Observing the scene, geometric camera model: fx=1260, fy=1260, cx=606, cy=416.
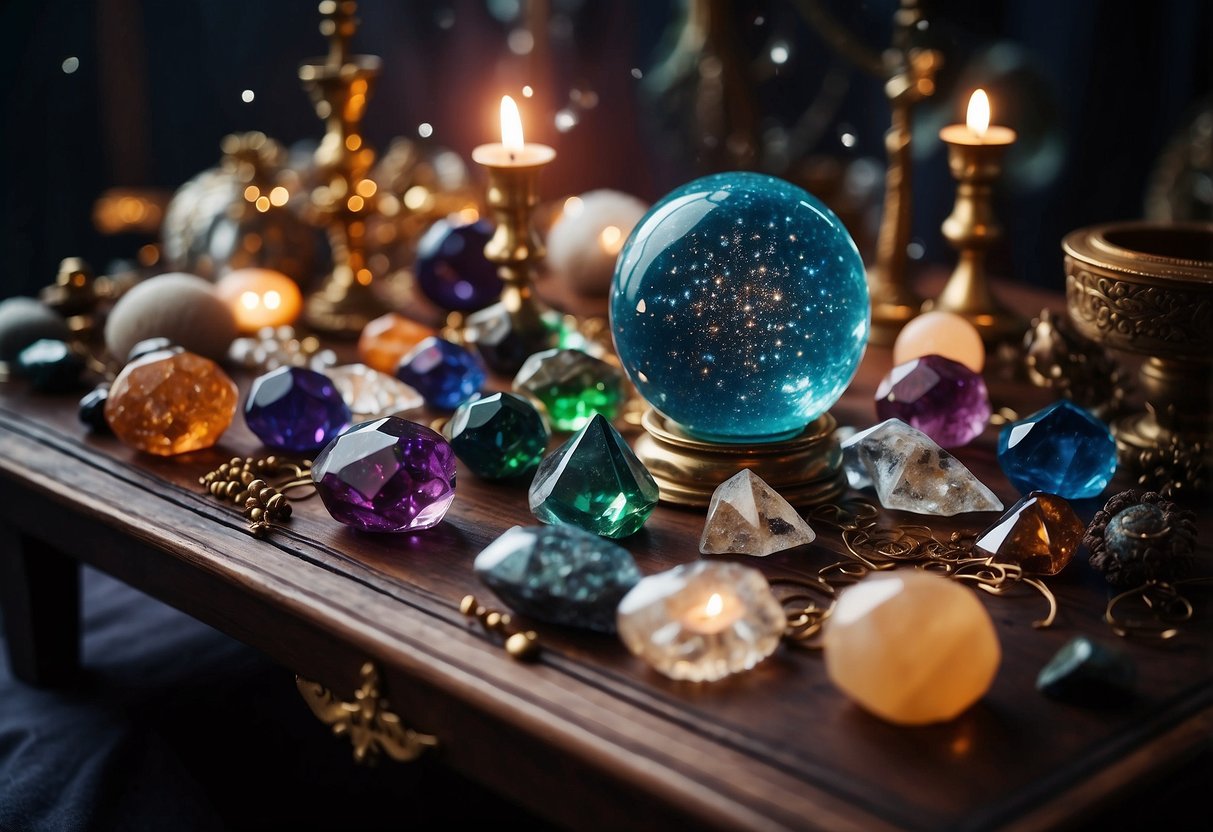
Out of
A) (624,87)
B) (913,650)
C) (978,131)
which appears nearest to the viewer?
(913,650)

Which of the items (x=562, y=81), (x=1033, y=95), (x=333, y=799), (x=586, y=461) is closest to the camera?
(x=586, y=461)

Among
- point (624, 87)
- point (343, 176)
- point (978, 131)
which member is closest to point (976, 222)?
point (978, 131)

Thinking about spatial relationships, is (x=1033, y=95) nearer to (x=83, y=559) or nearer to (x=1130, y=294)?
(x=1130, y=294)

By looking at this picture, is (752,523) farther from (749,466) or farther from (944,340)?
(944,340)

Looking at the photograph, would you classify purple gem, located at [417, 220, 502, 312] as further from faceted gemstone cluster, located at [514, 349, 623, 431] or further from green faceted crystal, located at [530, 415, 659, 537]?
green faceted crystal, located at [530, 415, 659, 537]

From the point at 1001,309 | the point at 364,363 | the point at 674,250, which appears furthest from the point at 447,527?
the point at 1001,309

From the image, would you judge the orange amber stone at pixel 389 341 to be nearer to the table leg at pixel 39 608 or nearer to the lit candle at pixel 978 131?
the table leg at pixel 39 608

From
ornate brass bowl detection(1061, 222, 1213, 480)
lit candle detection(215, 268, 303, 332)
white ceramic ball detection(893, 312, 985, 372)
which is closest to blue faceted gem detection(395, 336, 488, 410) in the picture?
lit candle detection(215, 268, 303, 332)
